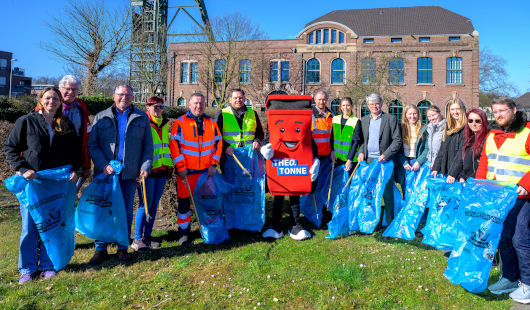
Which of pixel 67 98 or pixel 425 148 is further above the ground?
pixel 67 98

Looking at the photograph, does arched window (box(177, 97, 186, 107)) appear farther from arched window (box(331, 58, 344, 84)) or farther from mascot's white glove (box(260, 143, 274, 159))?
mascot's white glove (box(260, 143, 274, 159))

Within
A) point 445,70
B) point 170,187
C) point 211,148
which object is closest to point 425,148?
point 211,148

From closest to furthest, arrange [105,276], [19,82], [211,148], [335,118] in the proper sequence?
1. [105,276]
2. [211,148]
3. [335,118]
4. [19,82]

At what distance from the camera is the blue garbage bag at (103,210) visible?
146 inches

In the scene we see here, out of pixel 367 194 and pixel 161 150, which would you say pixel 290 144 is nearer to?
pixel 367 194

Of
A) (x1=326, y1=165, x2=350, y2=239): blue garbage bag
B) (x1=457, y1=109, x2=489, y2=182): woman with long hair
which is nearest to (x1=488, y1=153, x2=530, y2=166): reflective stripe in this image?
(x1=457, y1=109, x2=489, y2=182): woman with long hair

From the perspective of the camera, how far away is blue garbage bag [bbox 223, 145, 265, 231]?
188 inches

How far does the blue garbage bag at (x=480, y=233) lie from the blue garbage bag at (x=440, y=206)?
0.72 m

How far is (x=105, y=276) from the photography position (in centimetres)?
362

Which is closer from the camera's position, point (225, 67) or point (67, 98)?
point (67, 98)

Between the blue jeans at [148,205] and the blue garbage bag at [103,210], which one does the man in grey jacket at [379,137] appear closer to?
the blue jeans at [148,205]

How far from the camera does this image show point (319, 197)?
5.49m

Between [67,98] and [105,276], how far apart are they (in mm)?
2059

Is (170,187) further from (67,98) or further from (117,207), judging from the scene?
(67,98)
